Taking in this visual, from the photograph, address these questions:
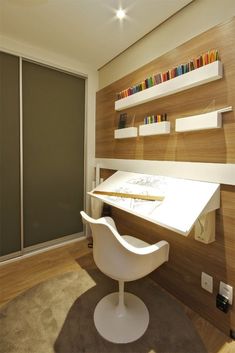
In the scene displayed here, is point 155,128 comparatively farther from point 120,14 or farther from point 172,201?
point 120,14

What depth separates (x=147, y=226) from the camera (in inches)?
77.6

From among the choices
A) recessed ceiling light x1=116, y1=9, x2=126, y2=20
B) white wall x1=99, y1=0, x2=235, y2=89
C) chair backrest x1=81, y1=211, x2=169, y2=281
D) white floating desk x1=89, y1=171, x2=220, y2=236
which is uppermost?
recessed ceiling light x1=116, y1=9, x2=126, y2=20

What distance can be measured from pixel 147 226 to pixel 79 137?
151 centimetres

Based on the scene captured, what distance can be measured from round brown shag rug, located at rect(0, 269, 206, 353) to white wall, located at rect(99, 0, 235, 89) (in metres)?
2.20

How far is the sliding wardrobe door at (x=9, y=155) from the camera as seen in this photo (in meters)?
2.07

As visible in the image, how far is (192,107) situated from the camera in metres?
1.53

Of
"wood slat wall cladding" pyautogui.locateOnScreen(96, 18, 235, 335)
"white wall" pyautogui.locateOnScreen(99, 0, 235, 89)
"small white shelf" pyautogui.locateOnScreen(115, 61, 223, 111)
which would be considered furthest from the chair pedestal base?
"white wall" pyautogui.locateOnScreen(99, 0, 235, 89)

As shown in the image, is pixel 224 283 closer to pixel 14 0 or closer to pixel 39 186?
pixel 39 186

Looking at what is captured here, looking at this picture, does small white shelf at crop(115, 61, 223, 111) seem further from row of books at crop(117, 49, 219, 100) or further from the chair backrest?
the chair backrest

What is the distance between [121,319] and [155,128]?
5.15 feet

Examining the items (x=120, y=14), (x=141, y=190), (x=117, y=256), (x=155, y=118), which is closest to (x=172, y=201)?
(x=141, y=190)

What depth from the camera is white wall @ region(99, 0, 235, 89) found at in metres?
1.39

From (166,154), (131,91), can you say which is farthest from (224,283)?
(131,91)

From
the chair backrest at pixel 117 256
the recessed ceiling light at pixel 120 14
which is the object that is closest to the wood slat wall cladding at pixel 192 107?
the recessed ceiling light at pixel 120 14
